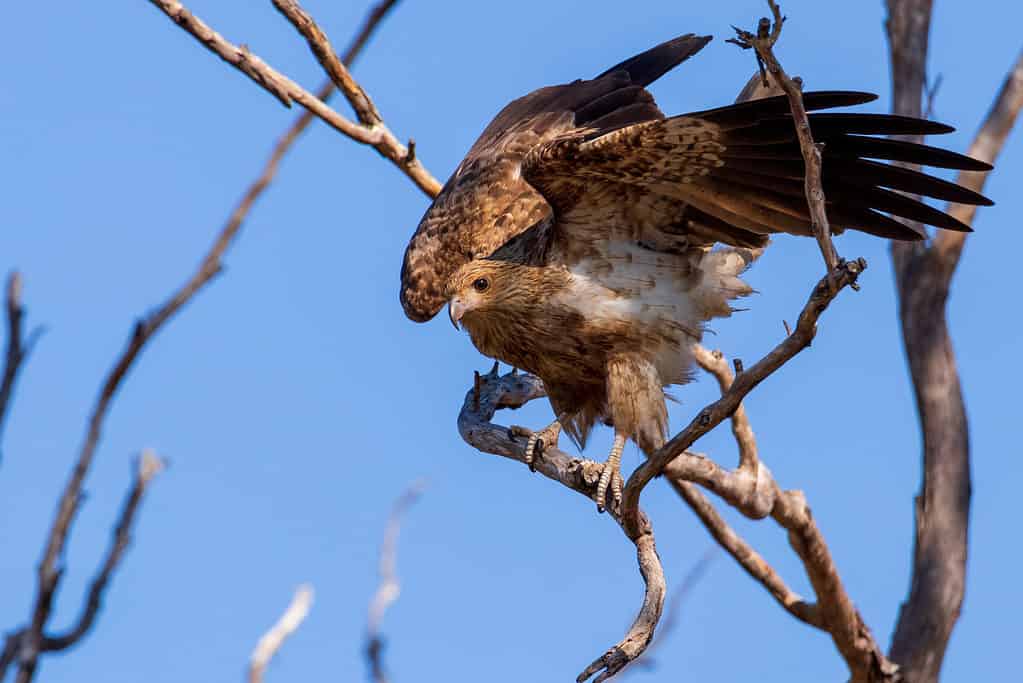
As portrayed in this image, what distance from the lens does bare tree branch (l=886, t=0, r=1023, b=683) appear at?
27.0ft

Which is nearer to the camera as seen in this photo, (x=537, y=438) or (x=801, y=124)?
(x=801, y=124)

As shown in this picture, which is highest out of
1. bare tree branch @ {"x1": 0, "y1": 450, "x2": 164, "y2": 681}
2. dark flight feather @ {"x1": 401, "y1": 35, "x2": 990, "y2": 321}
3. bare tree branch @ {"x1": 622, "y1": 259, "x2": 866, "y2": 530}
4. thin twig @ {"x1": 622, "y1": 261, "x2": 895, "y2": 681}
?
dark flight feather @ {"x1": 401, "y1": 35, "x2": 990, "y2": 321}

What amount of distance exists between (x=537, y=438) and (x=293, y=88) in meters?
2.51

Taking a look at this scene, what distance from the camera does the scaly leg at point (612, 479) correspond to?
5.69 meters

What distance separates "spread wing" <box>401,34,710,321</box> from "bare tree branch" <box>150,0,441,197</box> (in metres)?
0.52

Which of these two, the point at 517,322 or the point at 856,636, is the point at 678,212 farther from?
the point at 856,636

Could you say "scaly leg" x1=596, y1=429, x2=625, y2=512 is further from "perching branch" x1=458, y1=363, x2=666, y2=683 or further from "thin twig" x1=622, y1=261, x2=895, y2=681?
"thin twig" x1=622, y1=261, x2=895, y2=681

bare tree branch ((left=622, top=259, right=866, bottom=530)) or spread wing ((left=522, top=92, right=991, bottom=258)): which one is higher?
spread wing ((left=522, top=92, right=991, bottom=258))

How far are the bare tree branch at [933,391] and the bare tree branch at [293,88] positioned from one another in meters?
3.31

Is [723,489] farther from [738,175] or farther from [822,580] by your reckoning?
[738,175]

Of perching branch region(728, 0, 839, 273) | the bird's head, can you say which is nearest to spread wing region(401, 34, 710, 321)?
the bird's head

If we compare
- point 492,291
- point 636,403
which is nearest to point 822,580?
point 636,403

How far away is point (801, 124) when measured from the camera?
14.6ft

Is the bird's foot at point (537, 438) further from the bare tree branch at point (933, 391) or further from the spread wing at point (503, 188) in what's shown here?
the bare tree branch at point (933, 391)
